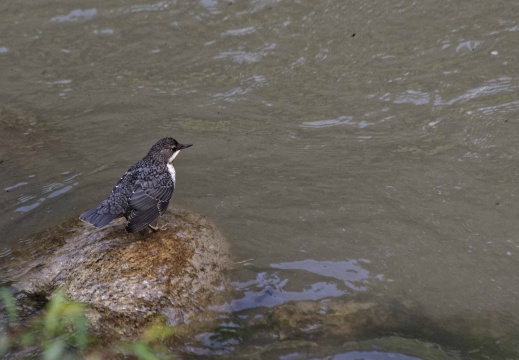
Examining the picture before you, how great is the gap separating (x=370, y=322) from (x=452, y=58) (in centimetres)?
410

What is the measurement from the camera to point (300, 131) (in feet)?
22.2

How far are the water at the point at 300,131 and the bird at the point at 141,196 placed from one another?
692 millimetres

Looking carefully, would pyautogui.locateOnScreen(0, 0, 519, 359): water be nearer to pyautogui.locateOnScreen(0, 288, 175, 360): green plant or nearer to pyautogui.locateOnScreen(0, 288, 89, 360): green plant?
pyautogui.locateOnScreen(0, 288, 175, 360): green plant

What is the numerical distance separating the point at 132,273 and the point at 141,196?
577 millimetres

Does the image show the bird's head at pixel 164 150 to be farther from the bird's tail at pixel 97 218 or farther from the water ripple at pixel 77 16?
the water ripple at pixel 77 16

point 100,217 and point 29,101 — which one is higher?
point 29,101

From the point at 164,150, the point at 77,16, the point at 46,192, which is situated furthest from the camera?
the point at 77,16

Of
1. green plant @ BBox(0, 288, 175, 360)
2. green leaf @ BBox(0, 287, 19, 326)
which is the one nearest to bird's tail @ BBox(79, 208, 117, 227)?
green plant @ BBox(0, 288, 175, 360)

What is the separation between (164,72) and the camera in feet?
25.8

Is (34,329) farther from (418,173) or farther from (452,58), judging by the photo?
(452,58)

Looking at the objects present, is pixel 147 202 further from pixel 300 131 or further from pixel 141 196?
pixel 300 131

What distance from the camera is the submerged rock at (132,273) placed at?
4395 mm

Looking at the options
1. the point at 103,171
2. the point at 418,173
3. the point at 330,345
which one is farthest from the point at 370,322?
the point at 103,171

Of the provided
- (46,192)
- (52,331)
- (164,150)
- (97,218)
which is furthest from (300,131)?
(52,331)
